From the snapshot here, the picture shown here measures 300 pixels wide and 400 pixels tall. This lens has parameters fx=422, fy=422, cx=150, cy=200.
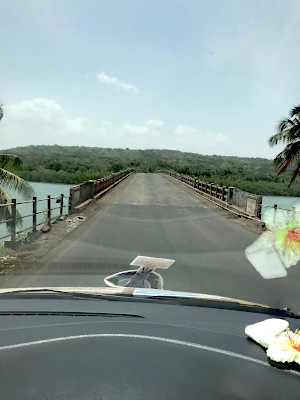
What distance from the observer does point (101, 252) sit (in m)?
9.48

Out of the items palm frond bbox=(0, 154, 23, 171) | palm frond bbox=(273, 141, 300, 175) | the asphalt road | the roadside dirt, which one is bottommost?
the roadside dirt

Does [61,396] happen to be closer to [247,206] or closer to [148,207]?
[247,206]

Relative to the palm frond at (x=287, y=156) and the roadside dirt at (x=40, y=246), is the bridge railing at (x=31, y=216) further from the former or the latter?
the palm frond at (x=287, y=156)

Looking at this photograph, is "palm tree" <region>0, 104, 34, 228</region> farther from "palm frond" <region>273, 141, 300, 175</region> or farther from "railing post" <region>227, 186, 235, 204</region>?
"palm frond" <region>273, 141, 300, 175</region>

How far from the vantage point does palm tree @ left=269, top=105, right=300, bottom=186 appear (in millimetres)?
31781

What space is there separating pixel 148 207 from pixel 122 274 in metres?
16.5

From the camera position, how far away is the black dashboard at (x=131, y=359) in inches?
65.4

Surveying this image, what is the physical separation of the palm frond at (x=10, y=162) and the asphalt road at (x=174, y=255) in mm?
4488

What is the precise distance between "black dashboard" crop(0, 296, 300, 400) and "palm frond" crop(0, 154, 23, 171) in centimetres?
1705

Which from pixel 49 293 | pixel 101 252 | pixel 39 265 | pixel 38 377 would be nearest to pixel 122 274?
pixel 49 293

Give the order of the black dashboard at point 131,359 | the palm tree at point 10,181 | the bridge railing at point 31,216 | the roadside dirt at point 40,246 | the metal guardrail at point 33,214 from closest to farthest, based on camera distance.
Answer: the black dashboard at point 131,359, the roadside dirt at point 40,246, the metal guardrail at point 33,214, the bridge railing at point 31,216, the palm tree at point 10,181

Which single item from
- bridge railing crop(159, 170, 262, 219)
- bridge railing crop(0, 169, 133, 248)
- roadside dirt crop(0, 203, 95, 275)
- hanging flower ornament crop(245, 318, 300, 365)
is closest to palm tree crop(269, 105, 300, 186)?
bridge railing crop(159, 170, 262, 219)

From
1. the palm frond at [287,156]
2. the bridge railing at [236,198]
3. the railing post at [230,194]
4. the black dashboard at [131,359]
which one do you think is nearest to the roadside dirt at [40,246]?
the black dashboard at [131,359]

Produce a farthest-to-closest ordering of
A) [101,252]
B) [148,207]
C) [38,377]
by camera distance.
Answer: [148,207] → [101,252] → [38,377]
